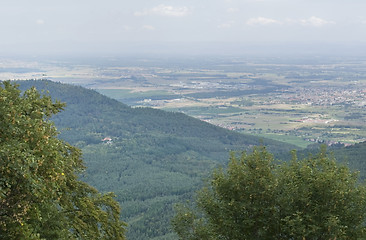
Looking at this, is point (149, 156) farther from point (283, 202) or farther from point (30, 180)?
point (30, 180)

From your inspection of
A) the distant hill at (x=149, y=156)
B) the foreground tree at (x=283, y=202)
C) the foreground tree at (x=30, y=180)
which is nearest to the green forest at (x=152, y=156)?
the distant hill at (x=149, y=156)

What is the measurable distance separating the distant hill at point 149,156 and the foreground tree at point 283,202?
53939 mm

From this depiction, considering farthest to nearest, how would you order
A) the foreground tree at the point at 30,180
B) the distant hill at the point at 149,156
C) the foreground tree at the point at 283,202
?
the distant hill at the point at 149,156, the foreground tree at the point at 283,202, the foreground tree at the point at 30,180

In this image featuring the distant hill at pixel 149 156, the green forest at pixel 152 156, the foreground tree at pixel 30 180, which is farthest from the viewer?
the distant hill at pixel 149 156

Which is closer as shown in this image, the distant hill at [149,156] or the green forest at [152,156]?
the green forest at [152,156]

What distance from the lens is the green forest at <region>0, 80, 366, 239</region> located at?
9894cm

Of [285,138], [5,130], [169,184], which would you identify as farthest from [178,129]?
[5,130]

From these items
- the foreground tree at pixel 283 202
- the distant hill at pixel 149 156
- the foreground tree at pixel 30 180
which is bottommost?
the distant hill at pixel 149 156

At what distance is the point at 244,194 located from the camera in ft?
78.7

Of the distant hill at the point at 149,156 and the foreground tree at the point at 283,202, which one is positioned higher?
the foreground tree at the point at 283,202

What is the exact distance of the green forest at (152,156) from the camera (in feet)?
325

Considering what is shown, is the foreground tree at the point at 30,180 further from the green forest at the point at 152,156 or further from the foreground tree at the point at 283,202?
the green forest at the point at 152,156

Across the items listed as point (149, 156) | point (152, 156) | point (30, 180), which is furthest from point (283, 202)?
point (152, 156)

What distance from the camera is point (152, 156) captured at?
515ft
